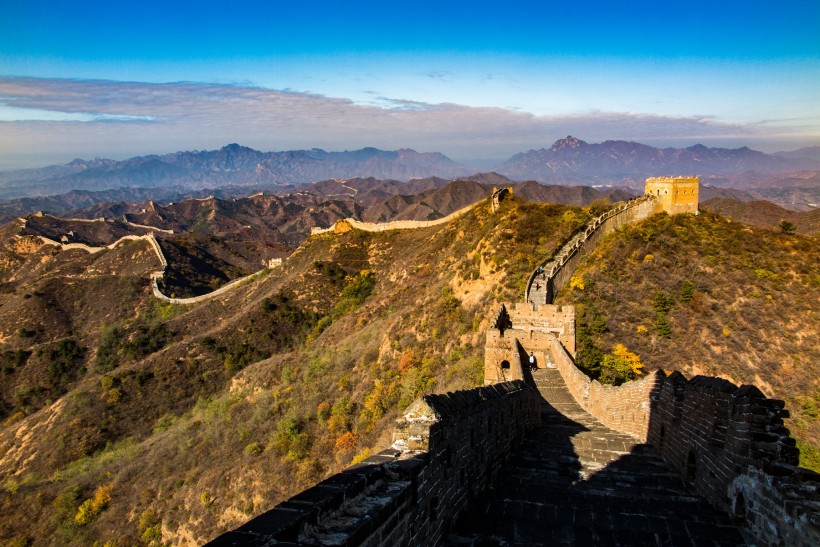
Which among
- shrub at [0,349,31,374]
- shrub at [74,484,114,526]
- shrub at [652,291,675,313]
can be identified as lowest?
shrub at [74,484,114,526]

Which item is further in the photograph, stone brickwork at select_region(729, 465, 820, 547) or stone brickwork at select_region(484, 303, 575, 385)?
stone brickwork at select_region(484, 303, 575, 385)

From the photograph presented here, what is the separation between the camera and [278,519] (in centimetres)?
359

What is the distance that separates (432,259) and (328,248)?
20556mm

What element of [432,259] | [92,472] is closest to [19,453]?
[92,472]

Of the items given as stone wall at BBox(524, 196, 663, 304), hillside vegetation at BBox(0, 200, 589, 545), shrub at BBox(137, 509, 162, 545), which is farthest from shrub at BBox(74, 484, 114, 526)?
stone wall at BBox(524, 196, 663, 304)

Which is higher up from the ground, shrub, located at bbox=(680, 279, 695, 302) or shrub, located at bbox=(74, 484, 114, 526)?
Answer: shrub, located at bbox=(680, 279, 695, 302)

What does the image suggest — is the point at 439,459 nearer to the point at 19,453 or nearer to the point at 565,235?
the point at 565,235

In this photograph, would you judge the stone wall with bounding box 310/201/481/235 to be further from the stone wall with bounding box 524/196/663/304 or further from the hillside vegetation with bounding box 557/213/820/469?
the hillside vegetation with bounding box 557/213/820/469

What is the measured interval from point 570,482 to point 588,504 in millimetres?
1314

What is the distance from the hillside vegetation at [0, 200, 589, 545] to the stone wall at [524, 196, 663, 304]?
1.51 meters

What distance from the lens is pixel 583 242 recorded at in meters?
35.0

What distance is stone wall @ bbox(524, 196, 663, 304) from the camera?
28828 mm

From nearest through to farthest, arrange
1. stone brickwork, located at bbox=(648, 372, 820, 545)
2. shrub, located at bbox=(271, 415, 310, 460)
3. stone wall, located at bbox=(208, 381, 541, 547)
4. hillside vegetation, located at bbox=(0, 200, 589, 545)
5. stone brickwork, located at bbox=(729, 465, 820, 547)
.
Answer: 1. stone wall, located at bbox=(208, 381, 541, 547)
2. stone brickwork, located at bbox=(729, 465, 820, 547)
3. stone brickwork, located at bbox=(648, 372, 820, 545)
4. hillside vegetation, located at bbox=(0, 200, 589, 545)
5. shrub, located at bbox=(271, 415, 310, 460)

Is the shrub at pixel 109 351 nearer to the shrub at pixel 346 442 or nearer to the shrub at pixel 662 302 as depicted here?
the shrub at pixel 346 442
